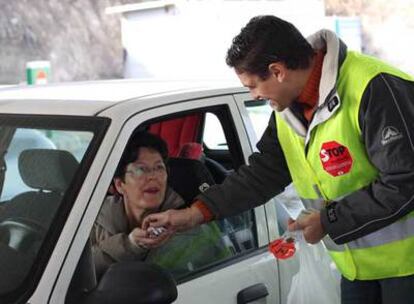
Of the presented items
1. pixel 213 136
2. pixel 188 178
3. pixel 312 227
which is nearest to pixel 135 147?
pixel 188 178

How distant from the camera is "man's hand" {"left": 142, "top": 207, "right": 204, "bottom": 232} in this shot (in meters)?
2.31

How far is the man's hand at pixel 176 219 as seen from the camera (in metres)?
2.31

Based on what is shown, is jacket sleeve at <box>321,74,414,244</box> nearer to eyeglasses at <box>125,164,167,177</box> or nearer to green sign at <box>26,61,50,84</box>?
eyeglasses at <box>125,164,167,177</box>

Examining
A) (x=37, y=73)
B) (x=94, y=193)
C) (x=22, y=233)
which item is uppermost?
(x=94, y=193)

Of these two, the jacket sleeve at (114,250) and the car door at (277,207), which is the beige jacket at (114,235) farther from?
the car door at (277,207)

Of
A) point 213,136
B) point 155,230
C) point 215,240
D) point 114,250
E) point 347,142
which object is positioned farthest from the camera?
point 213,136

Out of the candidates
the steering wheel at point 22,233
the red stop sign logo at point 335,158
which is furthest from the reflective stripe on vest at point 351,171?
the steering wheel at point 22,233

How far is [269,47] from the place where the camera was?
205 centimetres

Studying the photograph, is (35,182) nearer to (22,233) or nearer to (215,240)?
(22,233)

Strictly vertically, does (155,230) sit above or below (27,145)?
below

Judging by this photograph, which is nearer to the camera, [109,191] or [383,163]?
[383,163]

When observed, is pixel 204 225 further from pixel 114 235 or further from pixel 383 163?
pixel 383 163

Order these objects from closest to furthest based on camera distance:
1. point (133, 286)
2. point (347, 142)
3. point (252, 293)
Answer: point (133, 286)
point (347, 142)
point (252, 293)

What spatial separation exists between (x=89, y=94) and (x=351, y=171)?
1020 millimetres
